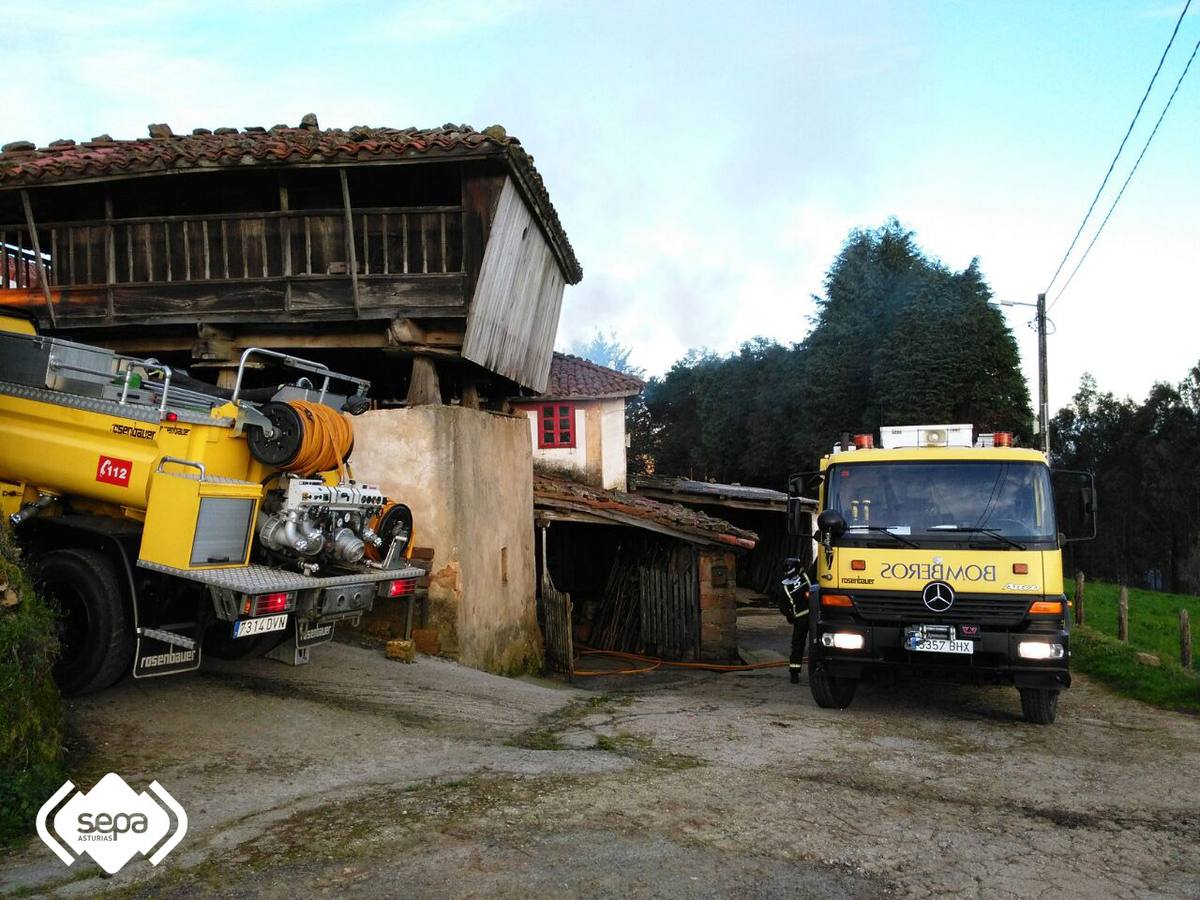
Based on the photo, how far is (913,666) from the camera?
8.13 metres

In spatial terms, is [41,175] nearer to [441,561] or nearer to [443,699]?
[441,561]

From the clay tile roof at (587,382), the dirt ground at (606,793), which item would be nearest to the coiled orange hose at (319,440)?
the dirt ground at (606,793)

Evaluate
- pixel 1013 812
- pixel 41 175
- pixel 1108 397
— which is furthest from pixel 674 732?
pixel 1108 397

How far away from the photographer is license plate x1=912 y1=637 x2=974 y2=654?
7.91 meters

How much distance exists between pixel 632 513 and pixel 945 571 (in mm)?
7373

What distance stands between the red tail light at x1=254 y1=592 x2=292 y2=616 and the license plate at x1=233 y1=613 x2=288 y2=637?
0.41 ft

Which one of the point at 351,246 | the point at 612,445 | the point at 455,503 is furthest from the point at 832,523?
the point at 612,445

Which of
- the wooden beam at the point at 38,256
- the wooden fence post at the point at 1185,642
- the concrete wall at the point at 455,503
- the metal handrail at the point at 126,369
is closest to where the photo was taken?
the metal handrail at the point at 126,369

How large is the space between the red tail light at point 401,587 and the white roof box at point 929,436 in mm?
4614

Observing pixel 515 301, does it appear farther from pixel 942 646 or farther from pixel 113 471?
pixel 942 646

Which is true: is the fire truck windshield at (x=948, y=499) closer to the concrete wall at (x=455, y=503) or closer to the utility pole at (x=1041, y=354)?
the concrete wall at (x=455, y=503)

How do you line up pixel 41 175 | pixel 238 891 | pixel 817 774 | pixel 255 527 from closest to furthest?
pixel 238 891
pixel 817 774
pixel 255 527
pixel 41 175

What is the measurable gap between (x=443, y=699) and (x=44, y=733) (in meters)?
3.54

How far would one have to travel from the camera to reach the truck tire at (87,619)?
6344 millimetres
